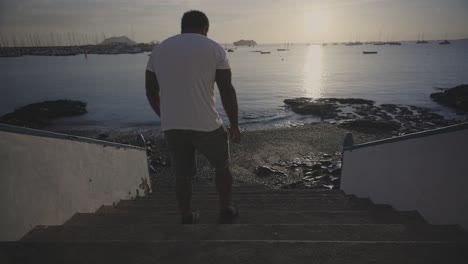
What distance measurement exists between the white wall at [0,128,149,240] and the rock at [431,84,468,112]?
30.5m

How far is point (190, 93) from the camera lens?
2547 millimetres

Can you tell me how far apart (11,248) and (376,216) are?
10.6ft

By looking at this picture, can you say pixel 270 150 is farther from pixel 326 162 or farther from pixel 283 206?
pixel 283 206

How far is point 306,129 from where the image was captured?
64.3ft

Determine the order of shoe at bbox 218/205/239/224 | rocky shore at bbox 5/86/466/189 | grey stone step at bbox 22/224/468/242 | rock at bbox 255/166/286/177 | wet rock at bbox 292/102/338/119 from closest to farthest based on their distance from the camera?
grey stone step at bbox 22/224/468/242 → shoe at bbox 218/205/239/224 → rocky shore at bbox 5/86/466/189 → rock at bbox 255/166/286/177 → wet rock at bbox 292/102/338/119

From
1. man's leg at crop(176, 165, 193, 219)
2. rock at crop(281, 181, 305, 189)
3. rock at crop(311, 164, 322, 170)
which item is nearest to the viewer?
man's leg at crop(176, 165, 193, 219)

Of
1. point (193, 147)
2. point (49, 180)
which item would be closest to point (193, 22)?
point (193, 147)

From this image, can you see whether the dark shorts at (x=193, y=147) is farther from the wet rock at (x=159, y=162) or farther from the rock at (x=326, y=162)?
the rock at (x=326, y=162)

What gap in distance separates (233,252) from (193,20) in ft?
6.47

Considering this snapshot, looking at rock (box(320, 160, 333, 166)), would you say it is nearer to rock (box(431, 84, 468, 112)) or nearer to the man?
the man

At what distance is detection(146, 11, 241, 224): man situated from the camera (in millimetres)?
2480

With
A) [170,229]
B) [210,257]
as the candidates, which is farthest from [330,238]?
[170,229]

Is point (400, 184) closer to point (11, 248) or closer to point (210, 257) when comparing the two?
point (210, 257)

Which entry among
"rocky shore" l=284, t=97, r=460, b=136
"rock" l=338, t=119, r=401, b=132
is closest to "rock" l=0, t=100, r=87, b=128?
"rocky shore" l=284, t=97, r=460, b=136
